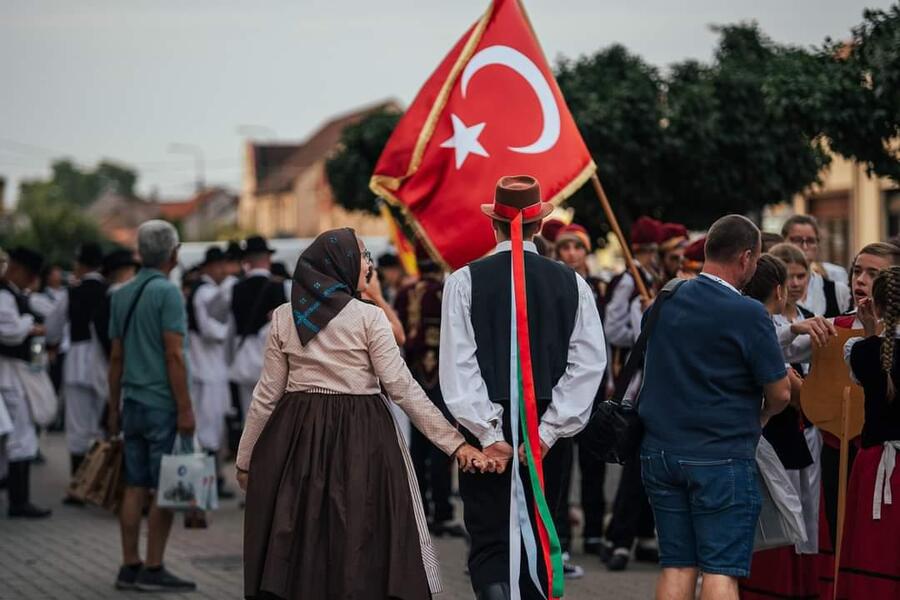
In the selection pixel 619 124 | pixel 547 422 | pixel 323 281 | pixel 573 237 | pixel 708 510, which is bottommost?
pixel 708 510

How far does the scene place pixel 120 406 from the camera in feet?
28.5

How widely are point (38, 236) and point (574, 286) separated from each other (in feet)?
248

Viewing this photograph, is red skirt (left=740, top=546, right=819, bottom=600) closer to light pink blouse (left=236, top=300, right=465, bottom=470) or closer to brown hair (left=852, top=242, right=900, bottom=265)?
brown hair (left=852, top=242, right=900, bottom=265)

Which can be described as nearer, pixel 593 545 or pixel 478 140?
pixel 478 140

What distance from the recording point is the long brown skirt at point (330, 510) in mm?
5785

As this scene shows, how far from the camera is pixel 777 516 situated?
605 cm

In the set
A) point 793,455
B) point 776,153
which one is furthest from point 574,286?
point 776,153

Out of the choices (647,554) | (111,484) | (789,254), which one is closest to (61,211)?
(111,484)

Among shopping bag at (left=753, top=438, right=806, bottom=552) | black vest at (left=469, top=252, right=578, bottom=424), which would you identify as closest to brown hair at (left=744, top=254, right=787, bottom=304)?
shopping bag at (left=753, top=438, right=806, bottom=552)

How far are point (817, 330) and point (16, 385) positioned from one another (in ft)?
25.1

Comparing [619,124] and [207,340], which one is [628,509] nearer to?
[207,340]

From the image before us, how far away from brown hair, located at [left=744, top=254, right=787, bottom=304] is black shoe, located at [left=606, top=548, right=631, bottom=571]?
301cm

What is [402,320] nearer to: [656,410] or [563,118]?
[563,118]

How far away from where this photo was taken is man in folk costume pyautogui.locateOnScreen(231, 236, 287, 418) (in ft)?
40.1
